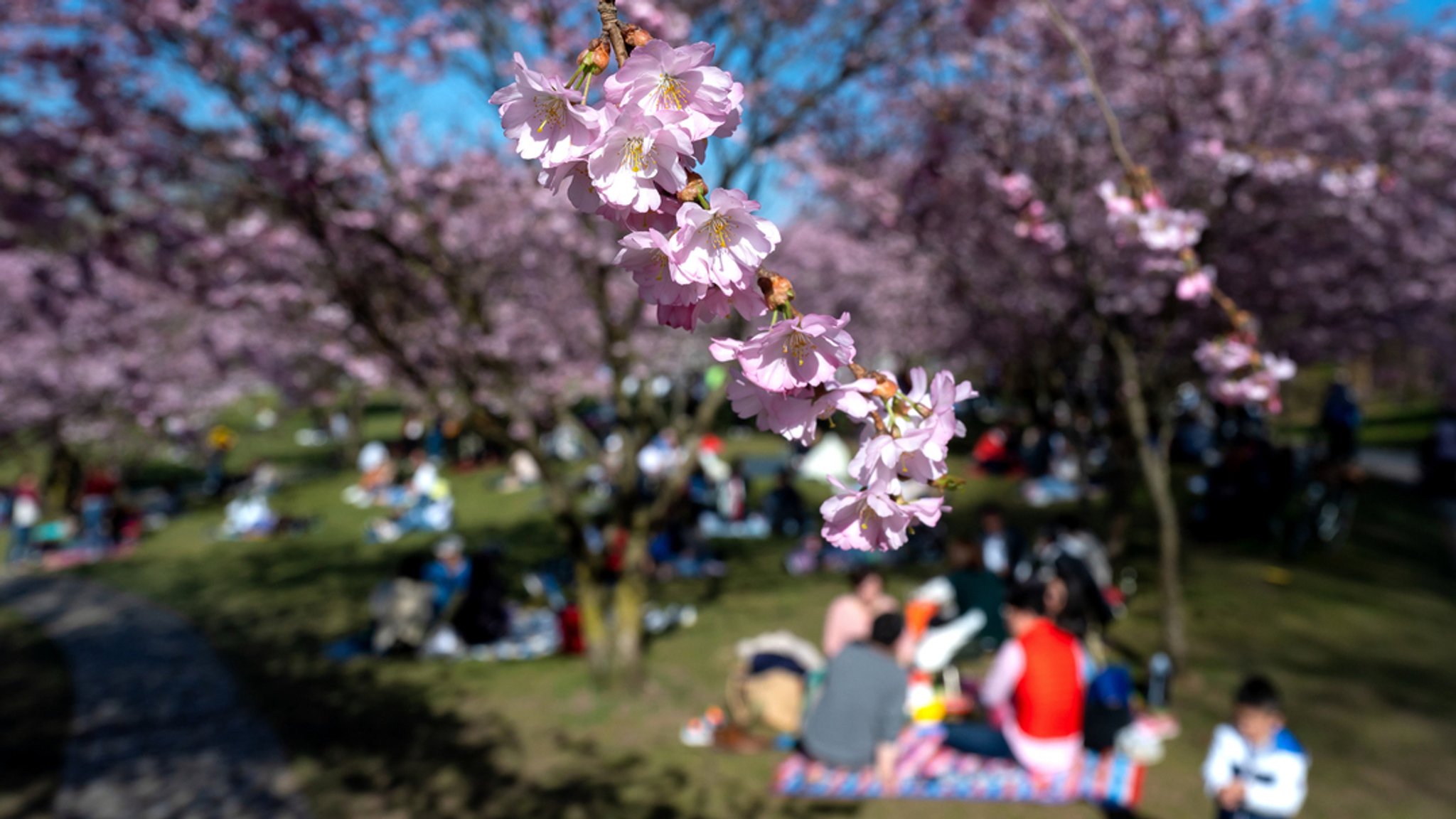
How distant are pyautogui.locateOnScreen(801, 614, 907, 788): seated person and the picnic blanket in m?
0.15

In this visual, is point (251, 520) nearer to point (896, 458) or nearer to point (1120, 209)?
point (1120, 209)

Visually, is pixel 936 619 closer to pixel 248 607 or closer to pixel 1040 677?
pixel 1040 677

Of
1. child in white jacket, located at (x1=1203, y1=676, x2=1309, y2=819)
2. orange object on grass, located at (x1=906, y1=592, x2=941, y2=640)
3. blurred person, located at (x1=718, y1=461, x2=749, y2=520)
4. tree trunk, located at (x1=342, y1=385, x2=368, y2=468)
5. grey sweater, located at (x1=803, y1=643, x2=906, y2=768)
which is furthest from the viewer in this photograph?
tree trunk, located at (x1=342, y1=385, x2=368, y2=468)

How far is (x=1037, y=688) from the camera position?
5383mm

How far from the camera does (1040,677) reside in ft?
17.6

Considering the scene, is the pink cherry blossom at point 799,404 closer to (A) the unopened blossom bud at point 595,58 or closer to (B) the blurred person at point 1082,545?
(A) the unopened blossom bud at point 595,58

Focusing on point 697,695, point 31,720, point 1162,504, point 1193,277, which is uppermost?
point 1193,277

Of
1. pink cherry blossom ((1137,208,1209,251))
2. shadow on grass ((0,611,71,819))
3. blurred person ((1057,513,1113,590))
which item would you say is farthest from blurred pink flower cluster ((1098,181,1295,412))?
shadow on grass ((0,611,71,819))

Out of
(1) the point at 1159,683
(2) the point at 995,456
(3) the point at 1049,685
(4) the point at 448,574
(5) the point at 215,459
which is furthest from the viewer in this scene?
(5) the point at 215,459

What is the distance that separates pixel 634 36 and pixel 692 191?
234 mm

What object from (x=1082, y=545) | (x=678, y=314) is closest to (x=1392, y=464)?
(x=1082, y=545)

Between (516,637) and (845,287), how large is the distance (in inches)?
788

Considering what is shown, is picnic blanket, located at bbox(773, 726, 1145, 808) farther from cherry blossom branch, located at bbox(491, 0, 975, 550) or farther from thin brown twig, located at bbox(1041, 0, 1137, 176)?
cherry blossom branch, located at bbox(491, 0, 975, 550)

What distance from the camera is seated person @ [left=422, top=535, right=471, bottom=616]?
9719 millimetres
